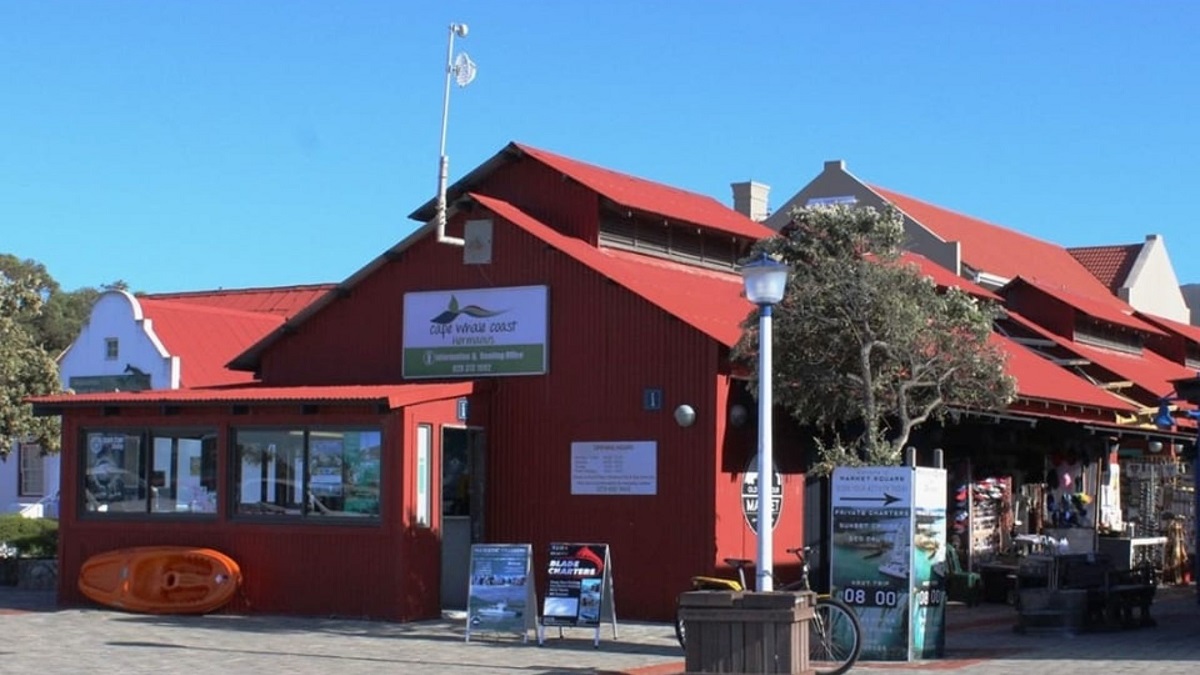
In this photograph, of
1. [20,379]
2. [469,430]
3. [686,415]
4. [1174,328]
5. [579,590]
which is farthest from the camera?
[1174,328]

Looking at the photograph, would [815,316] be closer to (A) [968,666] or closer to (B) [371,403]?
(A) [968,666]

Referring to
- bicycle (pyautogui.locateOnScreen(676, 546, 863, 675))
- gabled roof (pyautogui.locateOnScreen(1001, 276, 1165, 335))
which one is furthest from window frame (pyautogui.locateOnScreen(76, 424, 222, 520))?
gabled roof (pyautogui.locateOnScreen(1001, 276, 1165, 335))

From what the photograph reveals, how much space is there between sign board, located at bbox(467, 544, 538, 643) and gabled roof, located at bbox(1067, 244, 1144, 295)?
1253 inches

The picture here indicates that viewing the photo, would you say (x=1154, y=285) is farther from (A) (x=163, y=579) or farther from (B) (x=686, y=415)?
(A) (x=163, y=579)

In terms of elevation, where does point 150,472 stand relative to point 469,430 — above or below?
below

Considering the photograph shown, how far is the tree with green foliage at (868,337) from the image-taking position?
18.4 m

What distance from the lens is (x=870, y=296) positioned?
60.0 feet

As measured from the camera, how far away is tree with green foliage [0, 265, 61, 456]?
31766mm

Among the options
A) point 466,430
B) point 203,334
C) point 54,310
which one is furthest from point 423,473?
point 54,310

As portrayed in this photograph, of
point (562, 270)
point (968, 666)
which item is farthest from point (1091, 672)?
point (562, 270)

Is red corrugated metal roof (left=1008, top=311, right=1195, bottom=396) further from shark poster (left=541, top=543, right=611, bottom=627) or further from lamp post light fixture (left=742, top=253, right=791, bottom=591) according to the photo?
lamp post light fixture (left=742, top=253, right=791, bottom=591)

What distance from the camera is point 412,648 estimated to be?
18203mm

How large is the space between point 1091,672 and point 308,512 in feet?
32.6

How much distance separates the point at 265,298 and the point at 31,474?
734 cm
